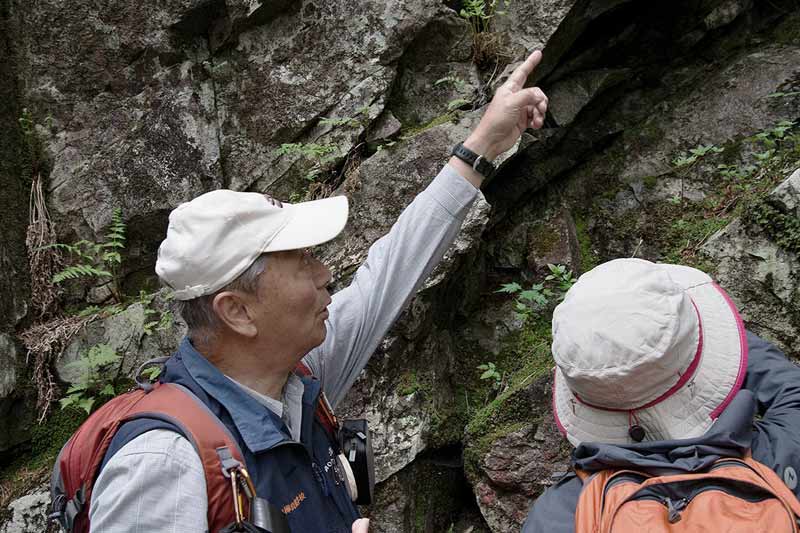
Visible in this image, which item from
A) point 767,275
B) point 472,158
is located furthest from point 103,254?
point 767,275

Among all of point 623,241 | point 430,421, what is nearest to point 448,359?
point 430,421

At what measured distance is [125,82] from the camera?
5.80m

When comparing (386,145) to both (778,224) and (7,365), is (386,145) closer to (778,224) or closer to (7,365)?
(778,224)

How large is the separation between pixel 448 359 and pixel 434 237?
228cm

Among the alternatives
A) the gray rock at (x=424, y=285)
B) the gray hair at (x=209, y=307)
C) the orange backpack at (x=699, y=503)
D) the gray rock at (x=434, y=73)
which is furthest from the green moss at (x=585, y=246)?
the orange backpack at (x=699, y=503)

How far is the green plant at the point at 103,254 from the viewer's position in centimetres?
539

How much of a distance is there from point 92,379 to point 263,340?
3242 mm

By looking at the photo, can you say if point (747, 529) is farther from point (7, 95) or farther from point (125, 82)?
point (7, 95)

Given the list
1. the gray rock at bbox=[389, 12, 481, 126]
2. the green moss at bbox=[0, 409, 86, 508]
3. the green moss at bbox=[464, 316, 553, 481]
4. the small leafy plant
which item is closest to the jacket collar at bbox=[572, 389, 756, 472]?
the green moss at bbox=[464, 316, 553, 481]

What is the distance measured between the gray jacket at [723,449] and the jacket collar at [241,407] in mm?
942

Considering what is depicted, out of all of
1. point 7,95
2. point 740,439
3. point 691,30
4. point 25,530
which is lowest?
point 691,30

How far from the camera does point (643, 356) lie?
5.55 feet

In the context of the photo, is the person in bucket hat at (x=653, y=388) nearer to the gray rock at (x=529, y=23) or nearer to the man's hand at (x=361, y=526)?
the man's hand at (x=361, y=526)

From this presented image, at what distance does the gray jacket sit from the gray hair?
4.40 feet
